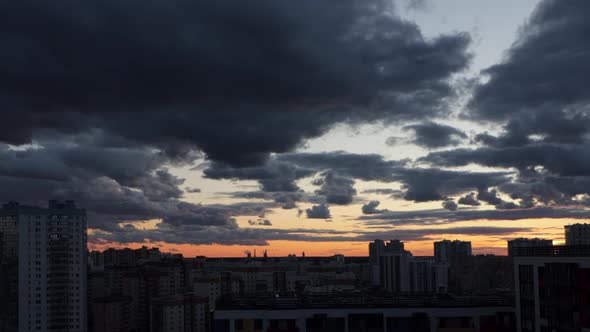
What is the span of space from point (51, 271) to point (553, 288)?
437 ft

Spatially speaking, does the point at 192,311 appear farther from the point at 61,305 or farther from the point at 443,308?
the point at 443,308

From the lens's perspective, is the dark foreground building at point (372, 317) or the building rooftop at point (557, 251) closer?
the building rooftop at point (557, 251)

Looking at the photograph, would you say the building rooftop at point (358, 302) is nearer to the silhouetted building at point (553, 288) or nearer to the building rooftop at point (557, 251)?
the silhouetted building at point (553, 288)

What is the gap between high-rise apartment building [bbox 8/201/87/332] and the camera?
156 metres

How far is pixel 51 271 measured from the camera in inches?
6280

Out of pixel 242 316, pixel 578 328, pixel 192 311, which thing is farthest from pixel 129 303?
pixel 578 328

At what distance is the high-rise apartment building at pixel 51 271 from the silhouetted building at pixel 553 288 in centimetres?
12282

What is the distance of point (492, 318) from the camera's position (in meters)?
73.1

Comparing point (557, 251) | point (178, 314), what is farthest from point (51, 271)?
point (557, 251)

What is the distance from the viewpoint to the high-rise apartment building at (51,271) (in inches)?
6132

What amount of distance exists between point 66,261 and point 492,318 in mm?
120607

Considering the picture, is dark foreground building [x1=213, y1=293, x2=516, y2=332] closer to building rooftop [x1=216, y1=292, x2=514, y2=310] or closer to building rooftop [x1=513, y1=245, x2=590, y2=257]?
building rooftop [x1=216, y1=292, x2=514, y2=310]

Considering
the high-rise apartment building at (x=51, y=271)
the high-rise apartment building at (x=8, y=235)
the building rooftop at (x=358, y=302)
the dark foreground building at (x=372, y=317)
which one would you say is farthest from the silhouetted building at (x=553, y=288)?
the high-rise apartment building at (x=8, y=235)

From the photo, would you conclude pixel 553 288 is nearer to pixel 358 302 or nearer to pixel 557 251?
pixel 557 251
